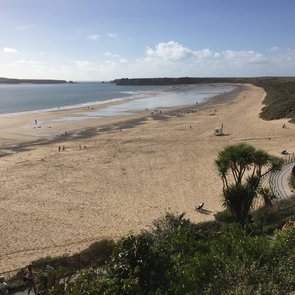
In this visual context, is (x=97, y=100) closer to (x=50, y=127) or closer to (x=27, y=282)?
(x=50, y=127)

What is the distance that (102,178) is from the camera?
27.2 meters

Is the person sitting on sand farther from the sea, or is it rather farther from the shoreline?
the sea

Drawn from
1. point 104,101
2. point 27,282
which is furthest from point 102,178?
point 104,101

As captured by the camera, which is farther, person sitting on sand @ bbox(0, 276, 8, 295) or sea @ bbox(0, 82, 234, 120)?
sea @ bbox(0, 82, 234, 120)

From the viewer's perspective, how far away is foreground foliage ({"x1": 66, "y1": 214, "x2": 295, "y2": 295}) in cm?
632

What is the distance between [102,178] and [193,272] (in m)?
20.4

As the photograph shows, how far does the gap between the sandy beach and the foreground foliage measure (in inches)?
395

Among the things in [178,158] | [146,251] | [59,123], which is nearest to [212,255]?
[146,251]

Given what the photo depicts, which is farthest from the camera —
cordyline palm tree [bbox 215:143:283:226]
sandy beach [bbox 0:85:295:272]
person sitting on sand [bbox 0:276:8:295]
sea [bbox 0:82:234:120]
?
sea [bbox 0:82:234:120]

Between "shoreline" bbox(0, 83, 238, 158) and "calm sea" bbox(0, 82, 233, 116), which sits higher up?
"calm sea" bbox(0, 82, 233, 116)

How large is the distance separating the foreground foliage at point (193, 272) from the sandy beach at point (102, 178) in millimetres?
10025

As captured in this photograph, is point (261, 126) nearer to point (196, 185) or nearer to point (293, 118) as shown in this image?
point (293, 118)

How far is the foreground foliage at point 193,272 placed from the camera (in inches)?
249

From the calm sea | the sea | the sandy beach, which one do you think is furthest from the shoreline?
the calm sea
